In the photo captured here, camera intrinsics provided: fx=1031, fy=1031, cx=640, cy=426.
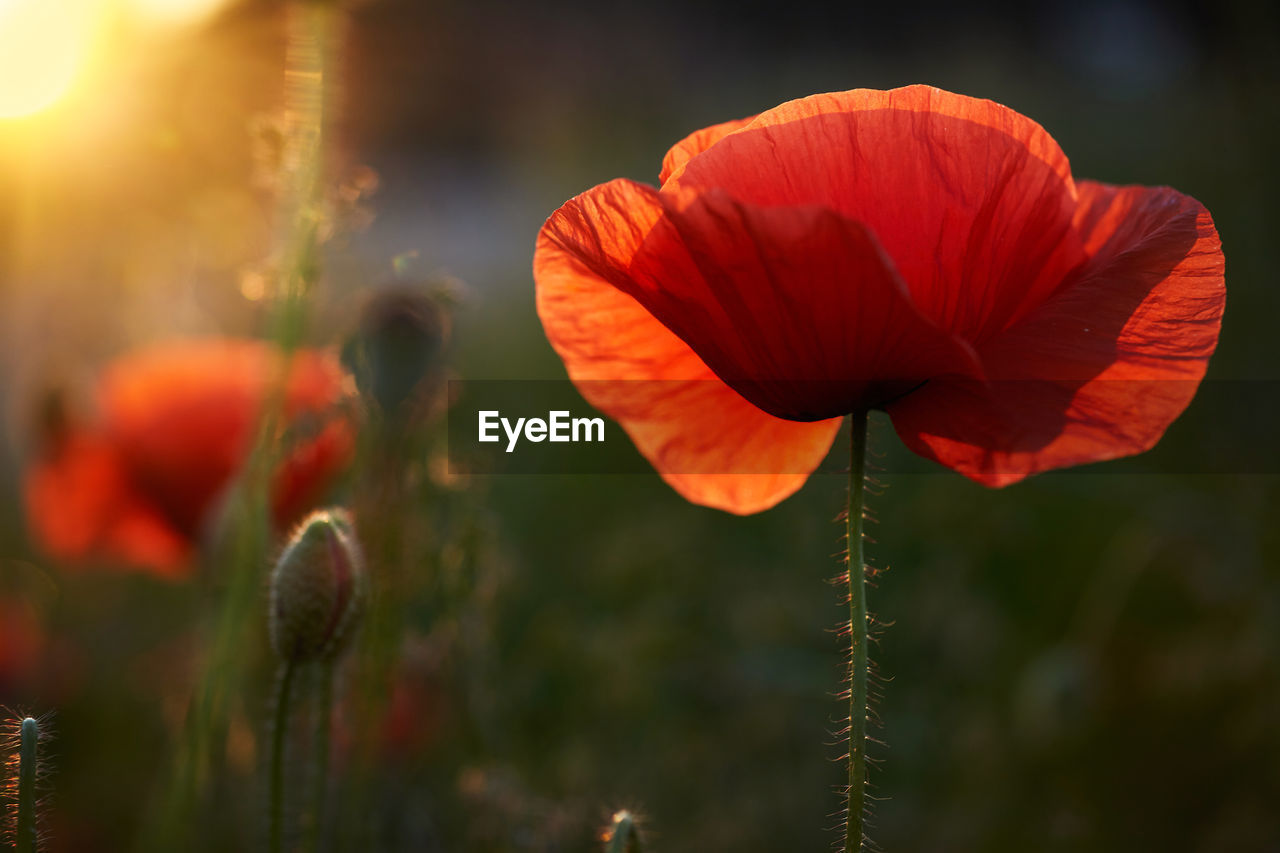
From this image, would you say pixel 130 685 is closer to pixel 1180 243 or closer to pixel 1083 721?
pixel 1083 721

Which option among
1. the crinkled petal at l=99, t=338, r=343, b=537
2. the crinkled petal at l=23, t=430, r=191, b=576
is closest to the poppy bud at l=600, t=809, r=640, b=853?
the crinkled petal at l=99, t=338, r=343, b=537

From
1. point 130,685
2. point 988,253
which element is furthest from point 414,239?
point 988,253

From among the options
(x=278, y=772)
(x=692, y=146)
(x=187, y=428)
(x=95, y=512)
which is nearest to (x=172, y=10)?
(x=187, y=428)

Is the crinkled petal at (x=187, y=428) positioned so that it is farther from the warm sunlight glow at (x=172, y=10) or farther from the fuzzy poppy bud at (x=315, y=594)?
the fuzzy poppy bud at (x=315, y=594)

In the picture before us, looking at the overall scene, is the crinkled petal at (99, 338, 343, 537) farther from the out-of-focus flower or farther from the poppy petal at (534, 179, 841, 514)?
the poppy petal at (534, 179, 841, 514)

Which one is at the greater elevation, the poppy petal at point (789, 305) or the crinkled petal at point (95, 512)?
the poppy petal at point (789, 305)

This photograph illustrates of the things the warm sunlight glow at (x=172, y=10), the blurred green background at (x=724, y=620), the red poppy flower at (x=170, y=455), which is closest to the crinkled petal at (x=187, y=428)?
the red poppy flower at (x=170, y=455)

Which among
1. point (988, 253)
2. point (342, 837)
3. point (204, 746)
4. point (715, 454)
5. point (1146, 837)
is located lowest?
point (1146, 837)
